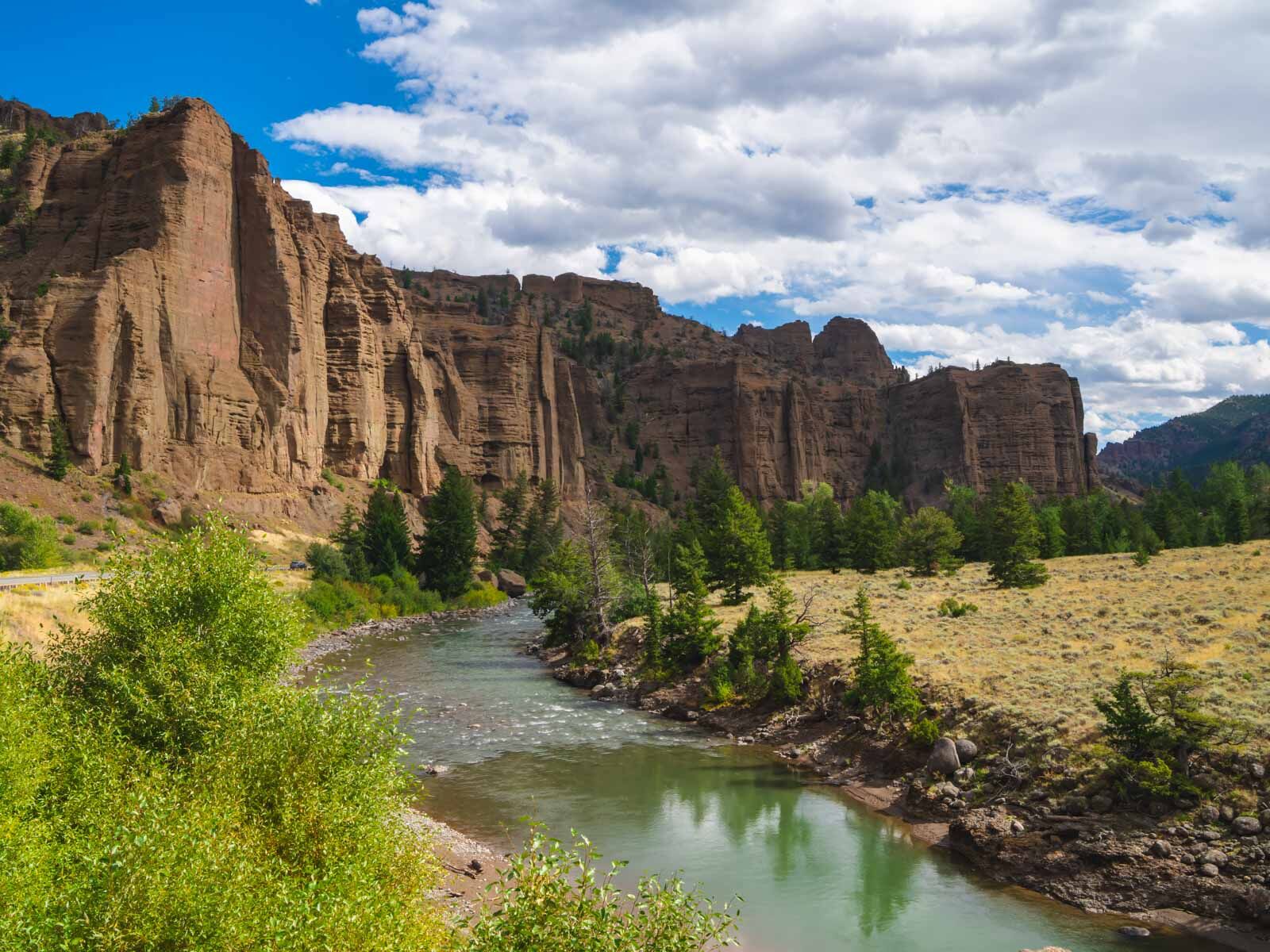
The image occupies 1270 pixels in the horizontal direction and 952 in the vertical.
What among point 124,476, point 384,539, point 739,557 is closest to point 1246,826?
point 739,557

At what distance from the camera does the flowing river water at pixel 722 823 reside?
1574 centimetres

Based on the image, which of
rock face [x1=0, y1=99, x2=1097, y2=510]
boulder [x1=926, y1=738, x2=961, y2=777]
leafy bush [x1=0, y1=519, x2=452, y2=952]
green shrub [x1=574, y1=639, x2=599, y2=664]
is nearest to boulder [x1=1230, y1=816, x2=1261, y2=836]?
boulder [x1=926, y1=738, x2=961, y2=777]

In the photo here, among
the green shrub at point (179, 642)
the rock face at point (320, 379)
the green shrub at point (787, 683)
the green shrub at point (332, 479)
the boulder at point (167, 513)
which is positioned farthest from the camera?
the green shrub at point (332, 479)

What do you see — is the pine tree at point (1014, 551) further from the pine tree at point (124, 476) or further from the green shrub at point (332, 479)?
the pine tree at point (124, 476)

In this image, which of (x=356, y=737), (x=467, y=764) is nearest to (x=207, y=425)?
(x=467, y=764)

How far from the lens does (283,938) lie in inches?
347

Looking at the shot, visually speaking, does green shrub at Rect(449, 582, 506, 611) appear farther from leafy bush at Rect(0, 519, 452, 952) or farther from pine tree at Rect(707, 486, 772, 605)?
leafy bush at Rect(0, 519, 452, 952)

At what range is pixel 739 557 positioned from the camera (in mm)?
48188

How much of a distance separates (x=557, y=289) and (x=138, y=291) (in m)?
107

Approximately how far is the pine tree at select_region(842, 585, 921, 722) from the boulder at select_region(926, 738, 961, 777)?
2073 mm

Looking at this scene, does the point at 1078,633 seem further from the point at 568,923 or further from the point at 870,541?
the point at 870,541

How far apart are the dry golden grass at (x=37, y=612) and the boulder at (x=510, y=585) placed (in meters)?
42.4

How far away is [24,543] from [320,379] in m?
36.2

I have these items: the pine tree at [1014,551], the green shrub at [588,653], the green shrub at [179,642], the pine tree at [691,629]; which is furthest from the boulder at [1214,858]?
the pine tree at [1014,551]
